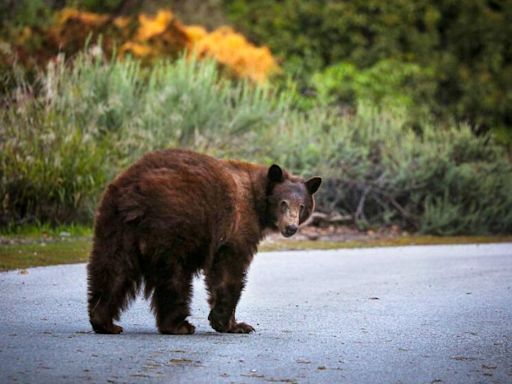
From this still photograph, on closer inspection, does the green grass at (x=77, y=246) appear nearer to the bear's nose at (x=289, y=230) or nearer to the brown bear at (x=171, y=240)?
the bear's nose at (x=289, y=230)

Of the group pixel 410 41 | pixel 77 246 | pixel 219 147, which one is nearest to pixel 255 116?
pixel 219 147

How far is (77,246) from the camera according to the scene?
17.7 m

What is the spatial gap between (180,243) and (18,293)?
Result: 374 centimetres

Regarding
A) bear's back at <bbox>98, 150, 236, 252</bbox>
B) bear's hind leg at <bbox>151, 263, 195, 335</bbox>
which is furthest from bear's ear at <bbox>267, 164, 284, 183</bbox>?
bear's hind leg at <bbox>151, 263, 195, 335</bbox>

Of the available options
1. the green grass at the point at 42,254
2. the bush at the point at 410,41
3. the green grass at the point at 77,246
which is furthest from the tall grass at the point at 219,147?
the bush at the point at 410,41

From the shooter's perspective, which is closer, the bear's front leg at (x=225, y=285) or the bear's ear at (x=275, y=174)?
the bear's front leg at (x=225, y=285)

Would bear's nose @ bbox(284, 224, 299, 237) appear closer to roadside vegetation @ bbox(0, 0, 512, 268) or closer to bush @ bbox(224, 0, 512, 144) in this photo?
roadside vegetation @ bbox(0, 0, 512, 268)

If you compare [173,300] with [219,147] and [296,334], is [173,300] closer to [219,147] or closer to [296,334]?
[296,334]

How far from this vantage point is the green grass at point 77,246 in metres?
15.9

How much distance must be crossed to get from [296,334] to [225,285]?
0.77 metres

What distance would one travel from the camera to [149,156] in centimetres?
950

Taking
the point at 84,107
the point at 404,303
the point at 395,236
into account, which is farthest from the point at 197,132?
the point at 404,303

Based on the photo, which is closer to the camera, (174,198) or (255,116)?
(174,198)

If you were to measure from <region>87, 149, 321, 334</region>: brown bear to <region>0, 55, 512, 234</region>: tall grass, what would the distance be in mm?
9883
